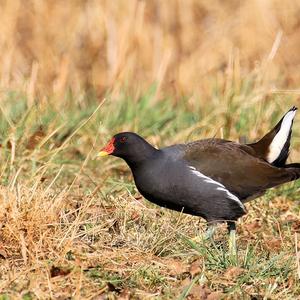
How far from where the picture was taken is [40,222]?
421cm

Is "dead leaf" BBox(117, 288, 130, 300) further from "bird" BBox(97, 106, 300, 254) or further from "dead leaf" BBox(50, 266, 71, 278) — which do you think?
"bird" BBox(97, 106, 300, 254)

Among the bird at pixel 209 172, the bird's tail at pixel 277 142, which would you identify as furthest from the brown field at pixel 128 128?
the bird's tail at pixel 277 142

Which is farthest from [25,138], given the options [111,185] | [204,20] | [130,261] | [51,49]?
[204,20]

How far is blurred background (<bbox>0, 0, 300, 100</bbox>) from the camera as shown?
342 inches

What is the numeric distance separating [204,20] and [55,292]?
6340mm

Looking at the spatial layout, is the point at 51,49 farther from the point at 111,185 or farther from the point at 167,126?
the point at 111,185

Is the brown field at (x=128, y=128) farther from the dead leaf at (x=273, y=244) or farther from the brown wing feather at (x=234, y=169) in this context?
the brown wing feather at (x=234, y=169)

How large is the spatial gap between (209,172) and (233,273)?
1.13 m

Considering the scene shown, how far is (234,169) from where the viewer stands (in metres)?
5.11

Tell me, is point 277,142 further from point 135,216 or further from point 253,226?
point 135,216

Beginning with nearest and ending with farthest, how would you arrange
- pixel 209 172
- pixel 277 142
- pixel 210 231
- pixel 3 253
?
pixel 3 253
pixel 210 231
pixel 209 172
pixel 277 142

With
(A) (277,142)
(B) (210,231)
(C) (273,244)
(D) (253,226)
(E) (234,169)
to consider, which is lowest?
(D) (253,226)

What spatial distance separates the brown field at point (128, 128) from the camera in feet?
13.1

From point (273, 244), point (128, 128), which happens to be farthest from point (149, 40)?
point (273, 244)
